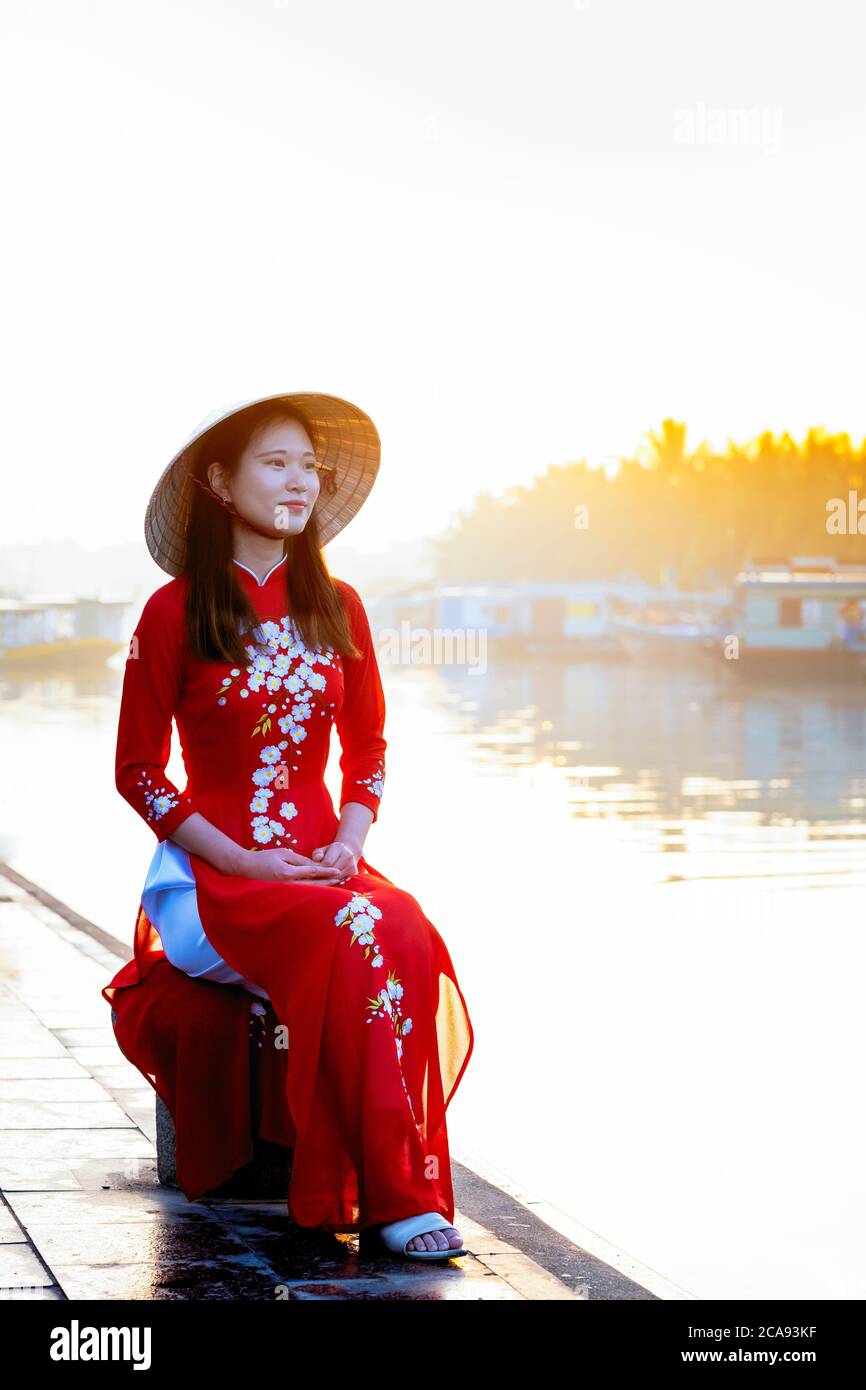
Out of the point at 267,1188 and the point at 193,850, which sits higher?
the point at 193,850

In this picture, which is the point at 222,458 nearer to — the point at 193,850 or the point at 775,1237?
the point at 193,850

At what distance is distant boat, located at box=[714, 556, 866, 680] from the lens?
5594 centimetres

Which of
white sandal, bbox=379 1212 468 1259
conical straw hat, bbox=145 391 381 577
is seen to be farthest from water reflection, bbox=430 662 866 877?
white sandal, bbox=379 1212 468 1259

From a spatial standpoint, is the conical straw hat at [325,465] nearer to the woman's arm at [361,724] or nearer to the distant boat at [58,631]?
the woman's arm at [361,724]

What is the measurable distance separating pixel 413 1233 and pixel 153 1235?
0.49 m

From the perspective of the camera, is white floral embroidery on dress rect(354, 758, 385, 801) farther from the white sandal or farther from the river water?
the river water

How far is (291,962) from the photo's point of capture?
3.64 m

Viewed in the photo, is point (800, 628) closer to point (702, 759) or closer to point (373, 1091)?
point (702, 759)

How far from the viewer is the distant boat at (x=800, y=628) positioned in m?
55.9

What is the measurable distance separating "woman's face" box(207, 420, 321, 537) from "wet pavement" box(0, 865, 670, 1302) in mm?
1387

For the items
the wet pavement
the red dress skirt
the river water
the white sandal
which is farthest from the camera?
the river water

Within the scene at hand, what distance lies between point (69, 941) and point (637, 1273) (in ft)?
13.8

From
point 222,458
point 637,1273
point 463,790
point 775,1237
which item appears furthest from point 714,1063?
point 463,790
